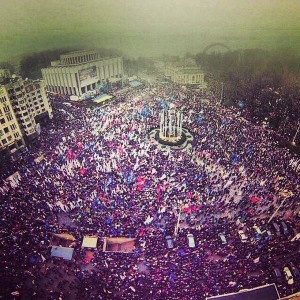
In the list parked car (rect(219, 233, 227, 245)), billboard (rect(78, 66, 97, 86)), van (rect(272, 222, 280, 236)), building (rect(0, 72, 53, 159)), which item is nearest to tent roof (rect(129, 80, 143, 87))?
billboard (rect(78, 66, 97, 86))

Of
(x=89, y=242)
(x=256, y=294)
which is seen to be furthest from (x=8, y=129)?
(x=256, y=294)

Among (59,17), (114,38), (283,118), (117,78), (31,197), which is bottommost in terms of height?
(31,197)

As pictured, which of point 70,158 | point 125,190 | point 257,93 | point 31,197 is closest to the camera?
point 31,197

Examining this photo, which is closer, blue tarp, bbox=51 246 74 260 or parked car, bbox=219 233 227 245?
blue tarp, bbox=51 246 74 260

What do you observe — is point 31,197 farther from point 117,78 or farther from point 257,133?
point 257,133

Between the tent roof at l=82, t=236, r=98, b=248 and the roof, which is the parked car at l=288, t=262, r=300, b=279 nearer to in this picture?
the roof

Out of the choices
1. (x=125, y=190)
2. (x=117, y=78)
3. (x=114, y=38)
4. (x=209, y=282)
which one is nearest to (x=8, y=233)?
(x=125, y=190)
